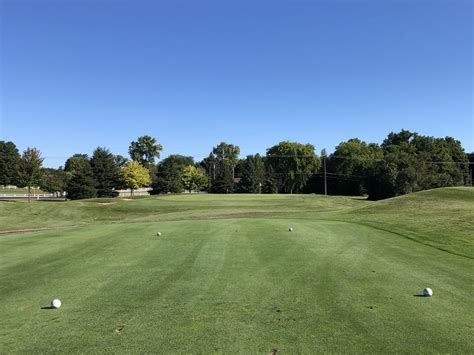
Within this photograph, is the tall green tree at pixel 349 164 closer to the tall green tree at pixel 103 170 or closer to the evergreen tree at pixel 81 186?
the tall green tree at pixel 103 170

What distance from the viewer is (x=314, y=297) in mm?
7488

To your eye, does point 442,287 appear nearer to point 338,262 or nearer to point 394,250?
point 338,262

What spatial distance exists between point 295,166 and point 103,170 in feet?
185

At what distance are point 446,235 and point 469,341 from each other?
12158 millimetres

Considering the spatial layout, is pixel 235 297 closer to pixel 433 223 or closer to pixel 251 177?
pixel 433 223

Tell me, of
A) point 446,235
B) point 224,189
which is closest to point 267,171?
point 224,189

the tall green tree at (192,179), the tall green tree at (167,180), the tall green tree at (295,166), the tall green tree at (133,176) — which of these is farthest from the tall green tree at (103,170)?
the tall green tree at (295,166)

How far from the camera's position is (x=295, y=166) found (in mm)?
116375

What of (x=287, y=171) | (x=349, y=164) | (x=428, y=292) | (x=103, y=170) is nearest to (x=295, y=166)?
(x=287, y=171)

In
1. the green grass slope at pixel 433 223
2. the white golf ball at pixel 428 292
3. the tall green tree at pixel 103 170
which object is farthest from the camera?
the tall green tree at pixel 103 170

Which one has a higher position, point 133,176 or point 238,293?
point 133,176

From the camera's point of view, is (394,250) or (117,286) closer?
(117,286)

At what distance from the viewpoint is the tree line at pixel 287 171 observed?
68.4m

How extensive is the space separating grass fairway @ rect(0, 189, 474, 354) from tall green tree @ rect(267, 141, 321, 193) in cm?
10050
